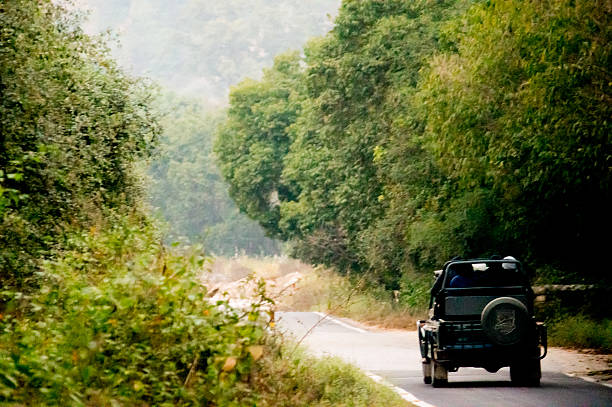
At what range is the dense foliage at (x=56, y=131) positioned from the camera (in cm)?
1652

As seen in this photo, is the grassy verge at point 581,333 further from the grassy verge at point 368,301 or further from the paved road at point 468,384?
the grassy verge at point 368,301

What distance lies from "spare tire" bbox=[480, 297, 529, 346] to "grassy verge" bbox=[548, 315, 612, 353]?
24.5ft

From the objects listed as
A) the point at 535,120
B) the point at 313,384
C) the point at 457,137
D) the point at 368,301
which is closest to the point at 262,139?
the point at 368,301

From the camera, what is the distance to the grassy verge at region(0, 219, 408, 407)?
9.26 m

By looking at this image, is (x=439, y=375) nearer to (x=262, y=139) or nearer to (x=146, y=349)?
(x=146, y=349)

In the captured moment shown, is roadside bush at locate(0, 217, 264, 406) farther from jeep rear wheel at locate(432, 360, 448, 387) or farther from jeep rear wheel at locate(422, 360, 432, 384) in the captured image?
jeep rear wheel at locate(422, 360, 432, 384)

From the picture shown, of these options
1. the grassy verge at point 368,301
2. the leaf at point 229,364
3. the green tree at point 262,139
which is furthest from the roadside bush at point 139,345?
the green tree at point 262,139

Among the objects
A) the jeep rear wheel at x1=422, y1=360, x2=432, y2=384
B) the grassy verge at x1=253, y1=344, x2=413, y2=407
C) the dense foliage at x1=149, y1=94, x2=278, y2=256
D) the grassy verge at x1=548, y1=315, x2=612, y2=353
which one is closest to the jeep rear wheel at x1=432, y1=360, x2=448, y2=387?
the jeep rear wheel at x1=422, y1=360, x2=432, y2=384

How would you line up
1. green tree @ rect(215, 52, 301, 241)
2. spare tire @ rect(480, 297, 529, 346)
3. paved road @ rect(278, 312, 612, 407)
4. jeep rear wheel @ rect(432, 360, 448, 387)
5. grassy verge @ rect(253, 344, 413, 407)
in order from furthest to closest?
green tree @ rect(215, 52, 301, 241) < jeep rear wheel @ rect(432, 360, 448, 387) < spare tire @ rect(480, 297, 529, 346) < paved road @ rect(278, 312, 612, 407) < grassy verge @ rect(253, 344, 413, 407)

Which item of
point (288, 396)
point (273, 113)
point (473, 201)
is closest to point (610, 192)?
point (473, 201)

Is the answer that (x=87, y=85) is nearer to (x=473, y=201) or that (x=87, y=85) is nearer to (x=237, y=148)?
(x=473, y=201)

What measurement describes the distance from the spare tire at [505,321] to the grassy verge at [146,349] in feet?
14.2

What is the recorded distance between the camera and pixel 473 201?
32.2m

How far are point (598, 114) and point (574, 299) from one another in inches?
379
